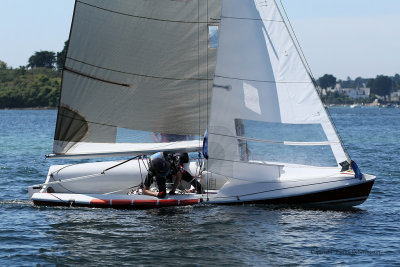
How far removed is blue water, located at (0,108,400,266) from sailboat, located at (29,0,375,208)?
52 centimetres

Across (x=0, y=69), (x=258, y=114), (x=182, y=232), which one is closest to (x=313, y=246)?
(x=182, y=232)

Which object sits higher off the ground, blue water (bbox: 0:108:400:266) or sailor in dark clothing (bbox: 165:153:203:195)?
sailor in dark clothing (bbox: 165:153:203:195)

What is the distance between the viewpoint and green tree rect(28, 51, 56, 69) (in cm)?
18325

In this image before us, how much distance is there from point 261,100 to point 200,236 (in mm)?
4228

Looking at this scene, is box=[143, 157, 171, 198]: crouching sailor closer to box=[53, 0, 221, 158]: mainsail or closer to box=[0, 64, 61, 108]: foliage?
box=[53, 0, 221, 158]: mainsail

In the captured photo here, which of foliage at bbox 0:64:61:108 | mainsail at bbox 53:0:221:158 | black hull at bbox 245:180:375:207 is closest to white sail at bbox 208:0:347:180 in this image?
black hull at bbox 245:180:375:207

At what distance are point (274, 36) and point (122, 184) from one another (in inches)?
229

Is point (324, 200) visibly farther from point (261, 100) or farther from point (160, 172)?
point (160, 172)

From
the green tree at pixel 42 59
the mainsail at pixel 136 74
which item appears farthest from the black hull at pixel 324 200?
the green tree at pixel 42 59

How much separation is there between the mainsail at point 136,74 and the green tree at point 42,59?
171291 mm

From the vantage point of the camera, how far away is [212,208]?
17.2m

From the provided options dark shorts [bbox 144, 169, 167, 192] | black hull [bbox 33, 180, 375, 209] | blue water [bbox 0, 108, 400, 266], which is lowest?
blue water [bbox 0, 108, 400, 266]

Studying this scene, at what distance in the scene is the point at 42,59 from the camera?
604 feet

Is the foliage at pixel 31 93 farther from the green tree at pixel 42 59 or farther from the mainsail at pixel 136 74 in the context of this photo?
the mainsail at pixel 136 74
